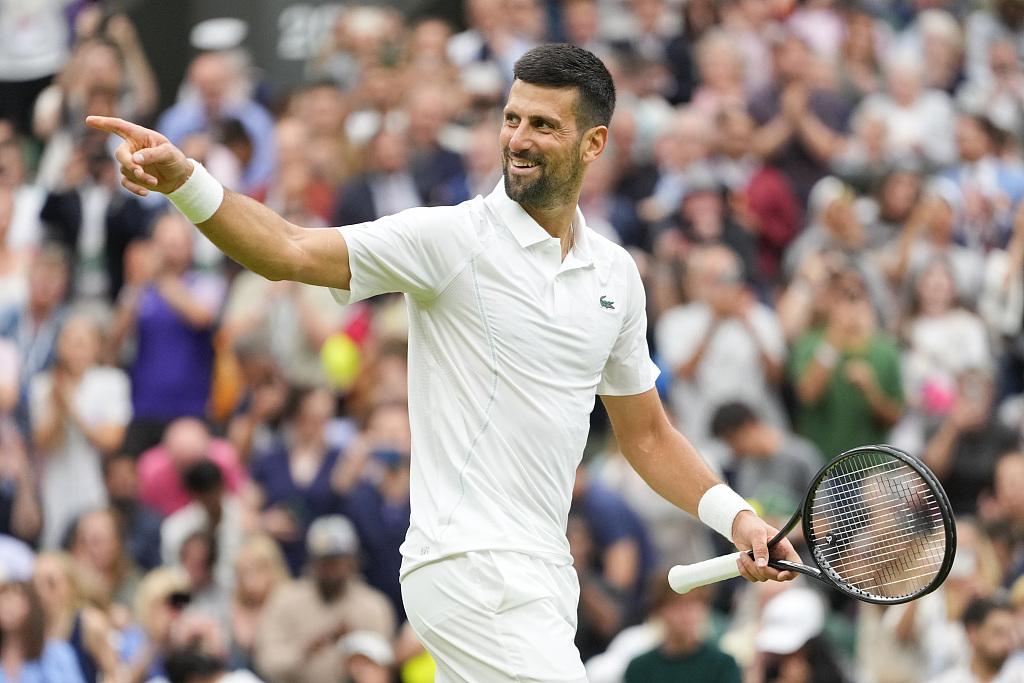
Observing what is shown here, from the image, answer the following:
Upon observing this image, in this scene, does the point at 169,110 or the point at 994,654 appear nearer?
the point at 994,654

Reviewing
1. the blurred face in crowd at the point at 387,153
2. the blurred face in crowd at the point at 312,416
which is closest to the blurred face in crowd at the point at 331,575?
the blurred face in crowd at the point at 312,416

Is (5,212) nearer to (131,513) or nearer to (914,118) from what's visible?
(131,513)

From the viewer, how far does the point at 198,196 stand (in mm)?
3463

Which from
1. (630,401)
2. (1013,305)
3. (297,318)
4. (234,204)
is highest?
(234,204)

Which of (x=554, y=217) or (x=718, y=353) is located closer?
(x=554, y=217)

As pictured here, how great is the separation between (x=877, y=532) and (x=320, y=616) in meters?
3.63

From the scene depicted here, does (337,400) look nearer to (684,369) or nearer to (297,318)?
(297,318)

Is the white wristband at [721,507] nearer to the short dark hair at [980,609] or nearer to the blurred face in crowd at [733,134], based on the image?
the short dark hair at [980,609]

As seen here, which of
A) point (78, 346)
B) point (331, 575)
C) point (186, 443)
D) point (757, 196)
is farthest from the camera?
point (757, 196)

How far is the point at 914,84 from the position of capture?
11.3 meters

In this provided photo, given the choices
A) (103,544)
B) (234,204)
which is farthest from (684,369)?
(234,204)

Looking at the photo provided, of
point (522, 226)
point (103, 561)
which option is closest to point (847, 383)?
point (103, 561)

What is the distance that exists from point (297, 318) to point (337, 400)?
53cm

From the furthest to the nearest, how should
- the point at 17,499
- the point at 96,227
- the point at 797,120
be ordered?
the point at 797,120 < the point at 96,227 < the point at 17,499
